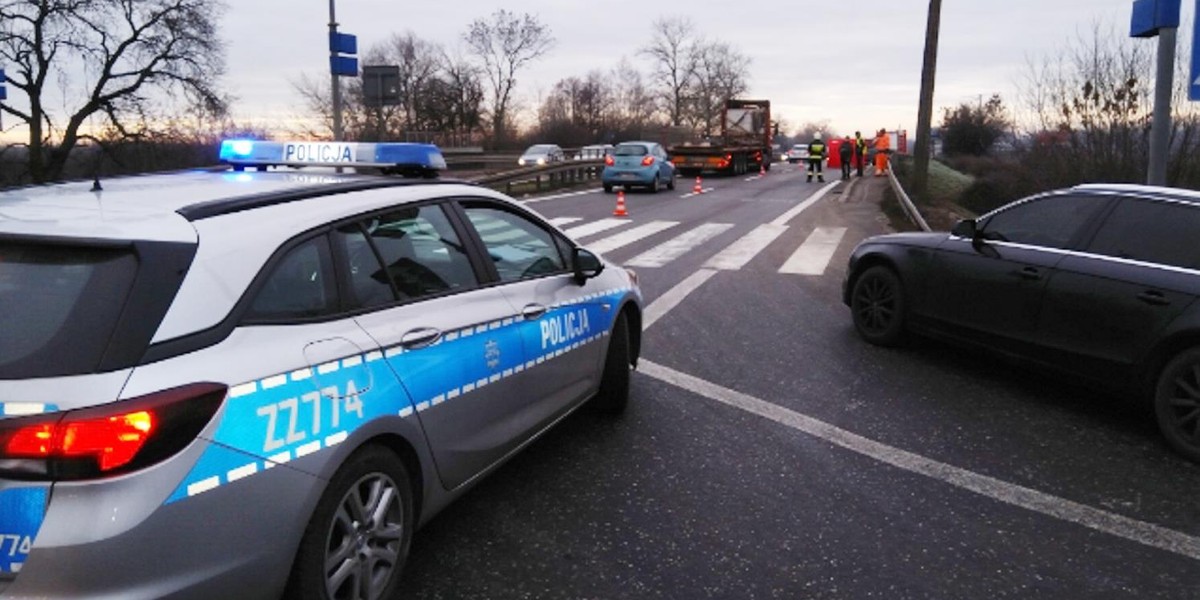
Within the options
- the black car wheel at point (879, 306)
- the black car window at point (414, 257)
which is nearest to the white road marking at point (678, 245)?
the black car wheel at point (879, 306)

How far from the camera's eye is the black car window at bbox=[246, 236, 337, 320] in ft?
9.09

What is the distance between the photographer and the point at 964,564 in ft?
11.9

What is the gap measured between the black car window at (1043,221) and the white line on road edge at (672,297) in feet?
9.70

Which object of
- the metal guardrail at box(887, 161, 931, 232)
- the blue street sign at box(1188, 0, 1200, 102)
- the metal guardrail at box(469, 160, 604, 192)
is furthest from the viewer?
the metal guardrail at box(469, 160, 604, 192)

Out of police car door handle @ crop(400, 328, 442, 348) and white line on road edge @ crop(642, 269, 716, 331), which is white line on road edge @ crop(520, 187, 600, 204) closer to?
white line on road edge @ crop(642, 269, 716, 331)

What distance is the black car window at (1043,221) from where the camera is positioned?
5773 mm

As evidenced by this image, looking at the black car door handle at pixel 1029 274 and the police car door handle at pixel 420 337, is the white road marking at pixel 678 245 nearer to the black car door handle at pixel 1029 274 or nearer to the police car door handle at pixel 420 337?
the black car door handle at pixel 1029 274

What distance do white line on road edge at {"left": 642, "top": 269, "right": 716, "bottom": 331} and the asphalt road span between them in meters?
1.25

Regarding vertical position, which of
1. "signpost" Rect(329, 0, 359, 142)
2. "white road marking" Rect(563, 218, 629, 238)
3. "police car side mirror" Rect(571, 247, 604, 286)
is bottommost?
"white road marking" Rect(563, 218, 629, 238)

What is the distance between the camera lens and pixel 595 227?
54.2 ft

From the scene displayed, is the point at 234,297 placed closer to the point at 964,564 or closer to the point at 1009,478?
the point at 964,564

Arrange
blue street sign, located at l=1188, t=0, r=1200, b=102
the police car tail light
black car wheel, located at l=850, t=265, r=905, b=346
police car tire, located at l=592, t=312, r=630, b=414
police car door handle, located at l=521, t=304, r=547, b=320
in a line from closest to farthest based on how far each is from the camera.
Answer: the police car tail light
police car door handle, located at l=521, t=304, r=547, b=320
police car tire, located at l=592, t=312, r=630, b=414
black car wheel, located at l=850, t=265, r=905, b=346
blue street sign, located at l=1188, t=0, r=1200, b=102

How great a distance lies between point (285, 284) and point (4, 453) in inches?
35.6

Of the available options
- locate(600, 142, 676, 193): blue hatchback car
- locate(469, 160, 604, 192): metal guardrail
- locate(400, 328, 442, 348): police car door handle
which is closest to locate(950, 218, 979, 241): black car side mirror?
locate(400, 328, 442, 348): police car door handle
